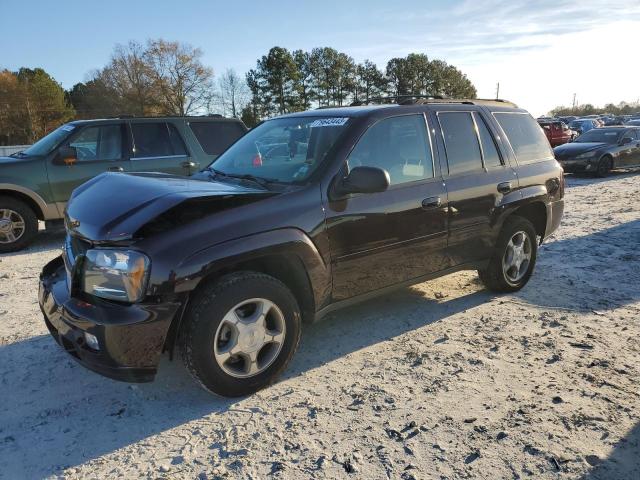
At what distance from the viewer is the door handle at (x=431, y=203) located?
12.9 feet

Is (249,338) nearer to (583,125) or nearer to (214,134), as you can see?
(214,134)

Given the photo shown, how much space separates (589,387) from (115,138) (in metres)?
7.20

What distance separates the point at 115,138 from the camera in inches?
302

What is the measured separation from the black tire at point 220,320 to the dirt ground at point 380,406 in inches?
5.6

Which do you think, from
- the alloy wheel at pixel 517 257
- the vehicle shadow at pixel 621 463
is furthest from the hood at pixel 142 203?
the alloy wheel at pixel 517 257

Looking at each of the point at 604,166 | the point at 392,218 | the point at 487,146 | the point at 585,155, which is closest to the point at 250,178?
the point at 392,218

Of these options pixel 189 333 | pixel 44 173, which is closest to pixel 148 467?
pixel 189 333

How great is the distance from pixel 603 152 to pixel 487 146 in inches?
504

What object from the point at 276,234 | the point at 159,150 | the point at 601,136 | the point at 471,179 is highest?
the point at 159,150

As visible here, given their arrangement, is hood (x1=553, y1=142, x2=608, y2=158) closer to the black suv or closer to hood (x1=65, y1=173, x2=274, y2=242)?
the black suv

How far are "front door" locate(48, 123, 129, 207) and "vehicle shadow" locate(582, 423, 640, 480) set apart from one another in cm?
712

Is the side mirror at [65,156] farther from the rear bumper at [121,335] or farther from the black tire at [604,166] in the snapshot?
the black tire at [604,166]

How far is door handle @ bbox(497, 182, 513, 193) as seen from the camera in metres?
4.56

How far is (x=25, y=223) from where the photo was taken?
7.20 m
